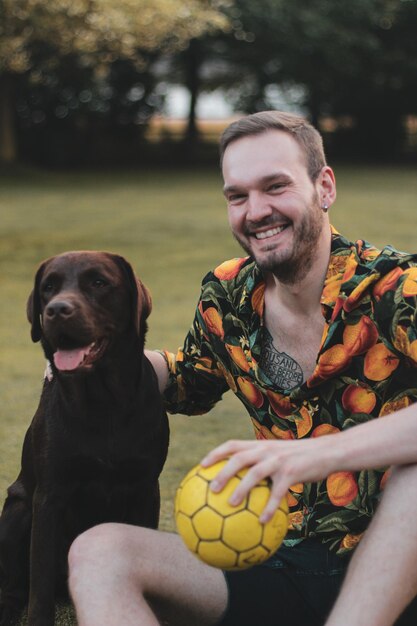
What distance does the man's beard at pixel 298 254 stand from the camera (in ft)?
10.2

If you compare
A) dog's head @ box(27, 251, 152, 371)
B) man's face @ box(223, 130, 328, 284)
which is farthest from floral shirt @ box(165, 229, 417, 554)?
dog's head @ box(27, 251, 152, 371)

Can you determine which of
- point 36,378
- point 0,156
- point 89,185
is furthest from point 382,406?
point 0,156

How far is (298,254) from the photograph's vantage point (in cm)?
309

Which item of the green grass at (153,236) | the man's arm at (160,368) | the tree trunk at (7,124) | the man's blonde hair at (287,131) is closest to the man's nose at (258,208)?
the man's blonde hair at (287,131)

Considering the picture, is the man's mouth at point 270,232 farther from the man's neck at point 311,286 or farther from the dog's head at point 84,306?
the dog's head at point 84,306

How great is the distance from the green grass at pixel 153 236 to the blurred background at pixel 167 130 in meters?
0.03

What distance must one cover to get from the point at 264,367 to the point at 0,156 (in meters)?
27.9

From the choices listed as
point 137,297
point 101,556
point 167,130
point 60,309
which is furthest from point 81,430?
point 167,130

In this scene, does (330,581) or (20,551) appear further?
(20,551)

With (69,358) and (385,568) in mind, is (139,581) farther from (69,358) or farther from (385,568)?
(69,358)

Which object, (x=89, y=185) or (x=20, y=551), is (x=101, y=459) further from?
(x=89, y=185)

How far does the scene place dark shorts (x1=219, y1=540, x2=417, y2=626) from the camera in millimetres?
2904

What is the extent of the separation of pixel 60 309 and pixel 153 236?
1266cm

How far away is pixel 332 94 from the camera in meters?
35.6
